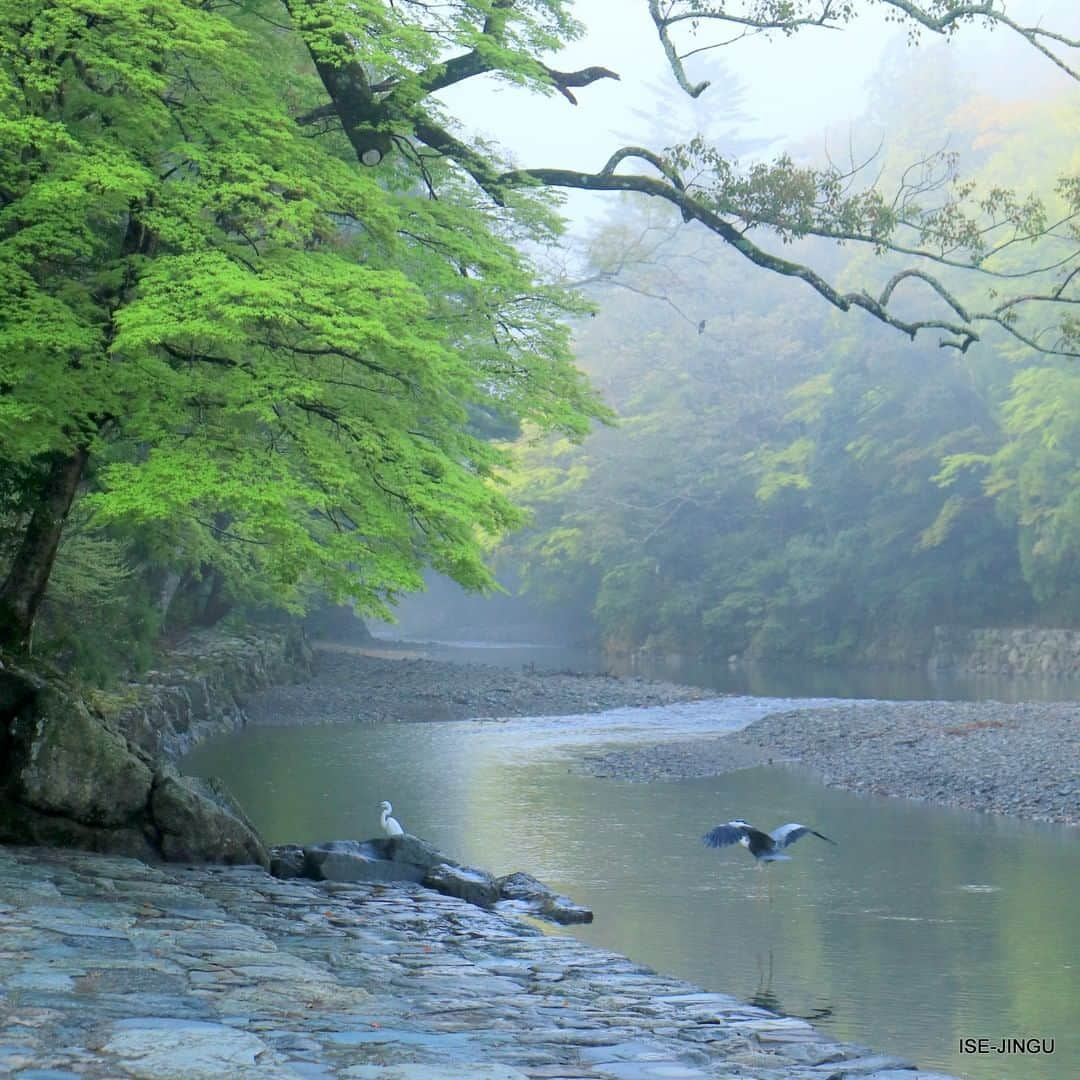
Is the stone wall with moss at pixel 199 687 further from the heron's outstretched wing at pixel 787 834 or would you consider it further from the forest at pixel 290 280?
the heron's outstretched wing at pixel 787 834

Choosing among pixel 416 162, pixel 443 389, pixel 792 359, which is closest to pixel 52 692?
pixel 443 389

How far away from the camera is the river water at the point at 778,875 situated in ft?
31.4

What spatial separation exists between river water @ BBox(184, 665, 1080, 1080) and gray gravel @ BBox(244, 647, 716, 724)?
4.55m

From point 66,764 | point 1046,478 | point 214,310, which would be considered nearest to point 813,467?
point 1046,478

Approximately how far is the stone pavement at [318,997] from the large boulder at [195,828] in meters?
0.56

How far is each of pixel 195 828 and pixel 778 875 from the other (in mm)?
5487

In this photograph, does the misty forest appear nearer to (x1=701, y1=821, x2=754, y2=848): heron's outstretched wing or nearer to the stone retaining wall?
(x1=701, y1=821, x2=754, y2=848): heron's outstretched wing

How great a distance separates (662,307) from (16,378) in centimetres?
5101

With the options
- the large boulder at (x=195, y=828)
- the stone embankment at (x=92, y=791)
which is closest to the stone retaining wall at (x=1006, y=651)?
the large boulder at (x=195, y=828)

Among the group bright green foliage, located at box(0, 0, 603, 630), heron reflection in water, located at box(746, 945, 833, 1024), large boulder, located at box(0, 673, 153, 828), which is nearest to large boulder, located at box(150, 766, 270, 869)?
large boulder, located at box(0, 673, 153, 828)

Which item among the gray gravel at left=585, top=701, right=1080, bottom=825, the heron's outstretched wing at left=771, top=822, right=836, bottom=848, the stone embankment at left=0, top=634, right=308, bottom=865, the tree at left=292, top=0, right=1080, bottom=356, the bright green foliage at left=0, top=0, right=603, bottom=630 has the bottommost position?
the stone embankment at left=0, top=634, right=308, bottom=865

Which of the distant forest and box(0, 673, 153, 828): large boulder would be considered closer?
box(0, 673, 153, 828): large boulder

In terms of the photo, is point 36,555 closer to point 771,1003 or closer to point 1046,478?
point 771,1003

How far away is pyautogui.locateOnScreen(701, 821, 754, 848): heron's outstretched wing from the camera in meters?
12.4
